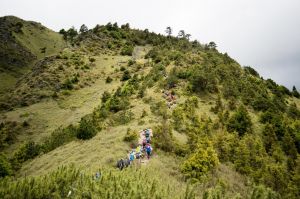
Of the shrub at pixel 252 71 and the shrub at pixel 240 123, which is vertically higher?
the shrub at pixel 252 71

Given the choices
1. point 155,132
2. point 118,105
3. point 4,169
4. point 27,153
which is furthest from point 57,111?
point 155,132

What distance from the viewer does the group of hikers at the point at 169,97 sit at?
3856 centimetres

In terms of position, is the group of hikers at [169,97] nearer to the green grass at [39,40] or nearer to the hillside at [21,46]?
the hillside at [21,46]

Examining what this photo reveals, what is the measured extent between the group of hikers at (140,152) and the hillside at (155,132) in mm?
646

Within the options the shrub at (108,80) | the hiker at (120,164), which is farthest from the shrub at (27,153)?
the shrub at (108,80)

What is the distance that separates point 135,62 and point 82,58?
602 inches

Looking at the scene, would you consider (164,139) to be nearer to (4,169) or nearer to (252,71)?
(4,169)

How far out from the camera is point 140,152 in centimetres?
2498

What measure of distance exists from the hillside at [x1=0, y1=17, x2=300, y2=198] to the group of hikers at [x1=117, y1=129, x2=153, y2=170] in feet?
2.12

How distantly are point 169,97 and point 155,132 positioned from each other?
515 inches

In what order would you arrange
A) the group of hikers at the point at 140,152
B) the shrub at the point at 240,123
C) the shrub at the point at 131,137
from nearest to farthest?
the group of hikers at the point at 140,152, the shrub at the point at 131,137, the shrub at the point at 240,123

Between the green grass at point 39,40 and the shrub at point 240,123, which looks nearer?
the shrub at point 240,123

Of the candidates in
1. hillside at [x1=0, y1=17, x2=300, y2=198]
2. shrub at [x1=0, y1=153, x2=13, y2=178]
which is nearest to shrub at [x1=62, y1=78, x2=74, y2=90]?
hillside at [x1=0, y1=17, x2=300, y2=198]

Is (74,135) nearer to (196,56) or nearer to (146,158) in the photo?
(146,158)
